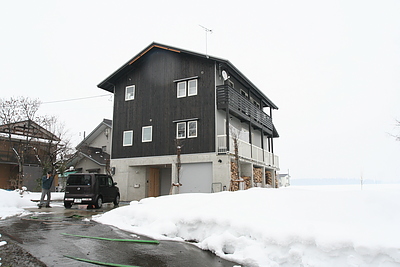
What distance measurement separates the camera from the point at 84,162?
102 ft

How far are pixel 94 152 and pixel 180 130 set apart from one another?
1551cm

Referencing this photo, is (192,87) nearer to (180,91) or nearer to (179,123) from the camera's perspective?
(180,91)

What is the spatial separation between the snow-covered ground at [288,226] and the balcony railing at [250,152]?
33.5ft

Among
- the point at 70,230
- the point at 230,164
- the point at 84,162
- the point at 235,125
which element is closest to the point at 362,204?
the point at 70,230

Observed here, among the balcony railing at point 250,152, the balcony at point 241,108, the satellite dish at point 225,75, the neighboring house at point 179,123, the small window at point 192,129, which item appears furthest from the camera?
the satellite dish at point 225,75

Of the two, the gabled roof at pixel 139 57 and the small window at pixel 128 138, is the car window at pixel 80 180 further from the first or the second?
the gabled roof at pixel 139 57

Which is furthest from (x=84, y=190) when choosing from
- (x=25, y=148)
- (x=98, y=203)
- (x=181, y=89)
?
(x=25, y=148)

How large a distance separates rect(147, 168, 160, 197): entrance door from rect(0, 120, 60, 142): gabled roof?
36.6ft

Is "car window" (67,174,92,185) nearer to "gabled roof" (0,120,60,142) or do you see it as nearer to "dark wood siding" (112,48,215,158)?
"dark wood siding" (112,48,215,158)

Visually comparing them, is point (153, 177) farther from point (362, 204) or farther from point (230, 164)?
point (362, 204)

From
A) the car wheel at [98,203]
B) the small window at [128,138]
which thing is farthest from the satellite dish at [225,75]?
the car wheel at [98,203]

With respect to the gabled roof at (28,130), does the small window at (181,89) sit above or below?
above

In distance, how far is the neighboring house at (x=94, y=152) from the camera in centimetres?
2983

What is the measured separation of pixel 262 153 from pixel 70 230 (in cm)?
1760
